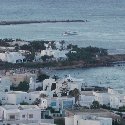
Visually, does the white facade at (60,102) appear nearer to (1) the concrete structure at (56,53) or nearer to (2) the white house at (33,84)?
(2) the white house at (33,84)

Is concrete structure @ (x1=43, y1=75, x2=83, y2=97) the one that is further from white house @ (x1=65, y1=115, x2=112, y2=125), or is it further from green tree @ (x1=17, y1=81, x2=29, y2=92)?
white house @ (x1=65, y1=115, x2=112, y2=125)

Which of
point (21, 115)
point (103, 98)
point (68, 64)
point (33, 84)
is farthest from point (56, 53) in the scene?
point (21, 115)

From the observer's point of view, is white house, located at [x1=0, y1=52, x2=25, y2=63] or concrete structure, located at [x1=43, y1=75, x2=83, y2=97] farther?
white house, located at [x1=0, y1=52, x2=25, y2=63]

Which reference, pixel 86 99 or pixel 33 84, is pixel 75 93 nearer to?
pixel 86 99

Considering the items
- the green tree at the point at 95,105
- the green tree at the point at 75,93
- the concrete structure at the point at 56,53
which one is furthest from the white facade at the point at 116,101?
the concrete structure at the point at 56,53

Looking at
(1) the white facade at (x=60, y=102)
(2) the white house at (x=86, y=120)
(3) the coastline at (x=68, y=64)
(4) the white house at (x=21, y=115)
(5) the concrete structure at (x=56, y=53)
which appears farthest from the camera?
(5) the concrete structure at (x=56, y=53)

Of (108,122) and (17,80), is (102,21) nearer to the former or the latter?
(17,80)

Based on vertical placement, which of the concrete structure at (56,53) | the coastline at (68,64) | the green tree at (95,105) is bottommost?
the green tree at (95,105)

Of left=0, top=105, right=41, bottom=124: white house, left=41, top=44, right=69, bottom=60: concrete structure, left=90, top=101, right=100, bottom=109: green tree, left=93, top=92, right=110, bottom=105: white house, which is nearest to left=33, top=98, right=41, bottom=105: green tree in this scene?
left=90, top=101, right=100, bottom=109: green tree
